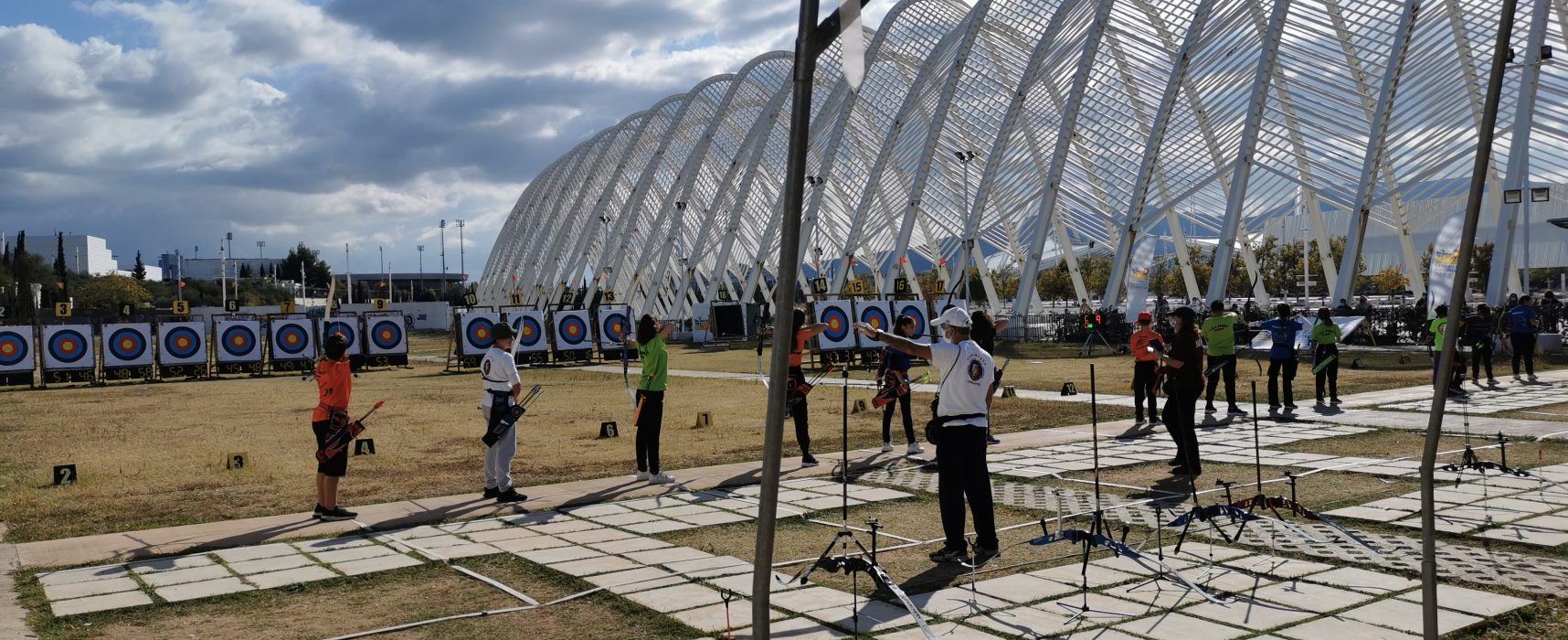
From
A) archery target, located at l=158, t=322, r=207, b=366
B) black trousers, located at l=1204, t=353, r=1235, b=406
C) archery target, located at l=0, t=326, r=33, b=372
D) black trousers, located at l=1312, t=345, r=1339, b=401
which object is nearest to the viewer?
black trousers, located at l=1204, t=353, r=1235, b=406

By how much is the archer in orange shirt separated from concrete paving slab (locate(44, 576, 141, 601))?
222 centimetres

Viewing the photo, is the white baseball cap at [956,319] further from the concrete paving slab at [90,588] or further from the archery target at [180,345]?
the archery target at [180,345]

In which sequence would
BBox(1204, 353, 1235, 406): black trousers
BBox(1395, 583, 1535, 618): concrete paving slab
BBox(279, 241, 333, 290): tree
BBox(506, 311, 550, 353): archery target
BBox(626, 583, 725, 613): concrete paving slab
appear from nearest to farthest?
BBox(1395, 583, 1535, 618): concrete paving slab → BBox(626, 583, 725, 613): concrete paving slab → BBox(1204, 353, 1235, 406): black trousers → BBox(506, 311, 550, 353): archery target → BBox(279, 241, 333, 290): tree

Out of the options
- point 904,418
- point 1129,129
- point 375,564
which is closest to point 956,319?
point 375,564

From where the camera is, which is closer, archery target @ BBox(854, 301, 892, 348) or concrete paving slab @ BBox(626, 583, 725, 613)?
concrete paving slab @ BBox(626, 583, 725, 613)

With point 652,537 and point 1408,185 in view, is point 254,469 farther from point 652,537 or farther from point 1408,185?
point 1408,185

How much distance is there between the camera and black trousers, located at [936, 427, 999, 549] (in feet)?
25.5

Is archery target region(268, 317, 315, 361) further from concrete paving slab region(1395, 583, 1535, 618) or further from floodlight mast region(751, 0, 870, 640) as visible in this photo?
floodlight mast region(751, 0, 870, 640)

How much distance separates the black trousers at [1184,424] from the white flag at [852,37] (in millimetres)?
7257

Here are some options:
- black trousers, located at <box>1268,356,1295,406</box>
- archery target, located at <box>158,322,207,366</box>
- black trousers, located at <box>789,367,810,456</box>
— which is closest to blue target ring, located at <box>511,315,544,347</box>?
archery target, located at <box>158,322,207,366</box>

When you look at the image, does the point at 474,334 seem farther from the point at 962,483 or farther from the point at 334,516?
the point at 962,483

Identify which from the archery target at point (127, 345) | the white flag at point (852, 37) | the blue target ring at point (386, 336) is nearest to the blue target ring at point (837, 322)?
the blue target ring at point (386, 336)

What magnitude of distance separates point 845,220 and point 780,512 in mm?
60984

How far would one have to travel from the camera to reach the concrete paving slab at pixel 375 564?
26.0 ft
